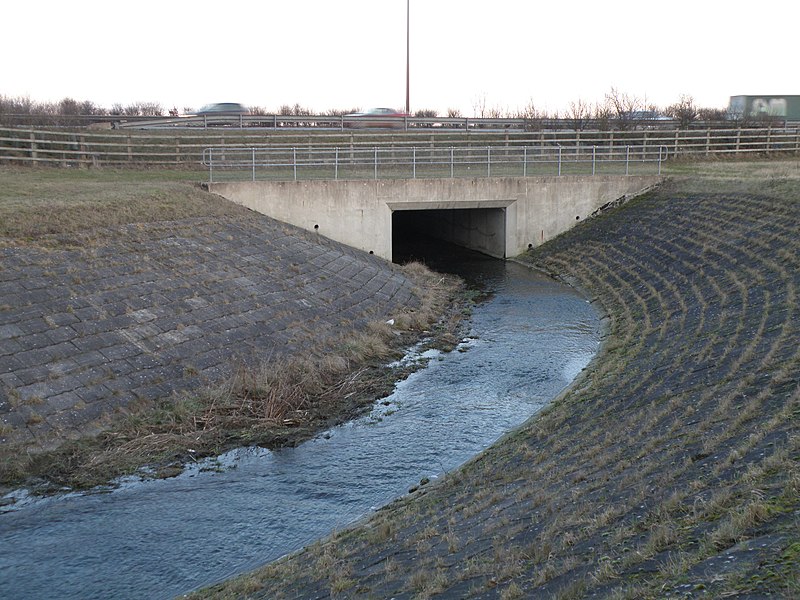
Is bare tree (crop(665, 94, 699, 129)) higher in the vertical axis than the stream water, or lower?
higher

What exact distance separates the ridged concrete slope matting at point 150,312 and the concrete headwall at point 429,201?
5.21 meters

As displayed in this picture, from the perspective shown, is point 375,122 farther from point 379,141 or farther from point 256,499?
point 256,499

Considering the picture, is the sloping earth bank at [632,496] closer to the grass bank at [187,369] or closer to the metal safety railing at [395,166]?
the grass bank at [187,369]

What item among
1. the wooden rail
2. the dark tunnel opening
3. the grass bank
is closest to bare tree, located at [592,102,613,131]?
the wooden rail

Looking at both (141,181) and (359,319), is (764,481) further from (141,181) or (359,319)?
(141,181)

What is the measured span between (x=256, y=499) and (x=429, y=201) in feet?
76.4

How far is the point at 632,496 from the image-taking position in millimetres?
8961

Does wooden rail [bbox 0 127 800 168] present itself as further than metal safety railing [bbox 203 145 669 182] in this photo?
Yes

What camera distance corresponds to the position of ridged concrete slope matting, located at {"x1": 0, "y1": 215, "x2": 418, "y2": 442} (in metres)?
14.8

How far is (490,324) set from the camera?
2406cm

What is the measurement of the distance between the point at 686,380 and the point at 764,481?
6618 millimetres

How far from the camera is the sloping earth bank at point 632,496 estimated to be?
22.7 feet

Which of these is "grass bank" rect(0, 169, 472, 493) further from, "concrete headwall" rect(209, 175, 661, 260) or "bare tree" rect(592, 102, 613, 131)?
"bare tree" rect(592, 102, 613, 131)

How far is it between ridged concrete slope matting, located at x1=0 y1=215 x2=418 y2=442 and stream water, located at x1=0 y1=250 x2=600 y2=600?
104 inches
